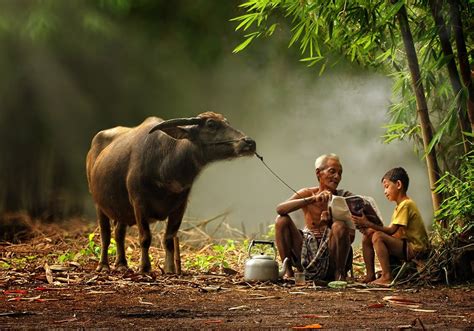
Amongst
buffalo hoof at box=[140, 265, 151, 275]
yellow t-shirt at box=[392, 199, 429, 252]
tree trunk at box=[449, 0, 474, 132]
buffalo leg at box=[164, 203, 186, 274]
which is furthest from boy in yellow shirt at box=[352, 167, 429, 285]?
buffalo hoof at box=[140, 265, 151, 275]

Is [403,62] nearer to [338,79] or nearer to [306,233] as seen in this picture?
[306,233]

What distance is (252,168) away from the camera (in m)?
9.42

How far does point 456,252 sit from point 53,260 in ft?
15.4

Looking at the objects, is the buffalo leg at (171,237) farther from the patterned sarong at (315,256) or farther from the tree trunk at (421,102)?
the tree trunk at (421,102)

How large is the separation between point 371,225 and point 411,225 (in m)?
0.31

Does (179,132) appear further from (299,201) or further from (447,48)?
(447,48)

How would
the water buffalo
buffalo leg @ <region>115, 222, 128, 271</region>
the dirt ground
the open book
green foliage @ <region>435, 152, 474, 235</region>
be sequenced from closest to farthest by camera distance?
the dirt ground → green foliage @ <region>435, 152, 474, 235</region> → the open book → the water buffalo → buffalo leg @ <region>115, 222, 128, 271</region>

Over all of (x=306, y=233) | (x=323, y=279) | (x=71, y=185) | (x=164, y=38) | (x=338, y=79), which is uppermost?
(x=164, y=38)

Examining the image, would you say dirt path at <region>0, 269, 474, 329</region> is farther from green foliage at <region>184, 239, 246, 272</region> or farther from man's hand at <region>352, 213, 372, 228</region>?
green foliage at <region>184, 239, 246, 272</region>

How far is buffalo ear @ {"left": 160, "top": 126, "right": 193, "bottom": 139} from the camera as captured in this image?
6160 millimetres

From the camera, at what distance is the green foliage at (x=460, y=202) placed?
4.70 metres

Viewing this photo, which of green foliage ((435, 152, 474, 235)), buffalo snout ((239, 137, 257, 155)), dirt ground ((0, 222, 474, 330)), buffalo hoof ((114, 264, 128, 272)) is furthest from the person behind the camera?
buffalo hoof ((114, 264, 128, 272))

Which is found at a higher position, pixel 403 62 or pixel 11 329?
pixel 403 62

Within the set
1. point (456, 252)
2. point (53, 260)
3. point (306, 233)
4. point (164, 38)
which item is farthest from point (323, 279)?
point (164, 38)
